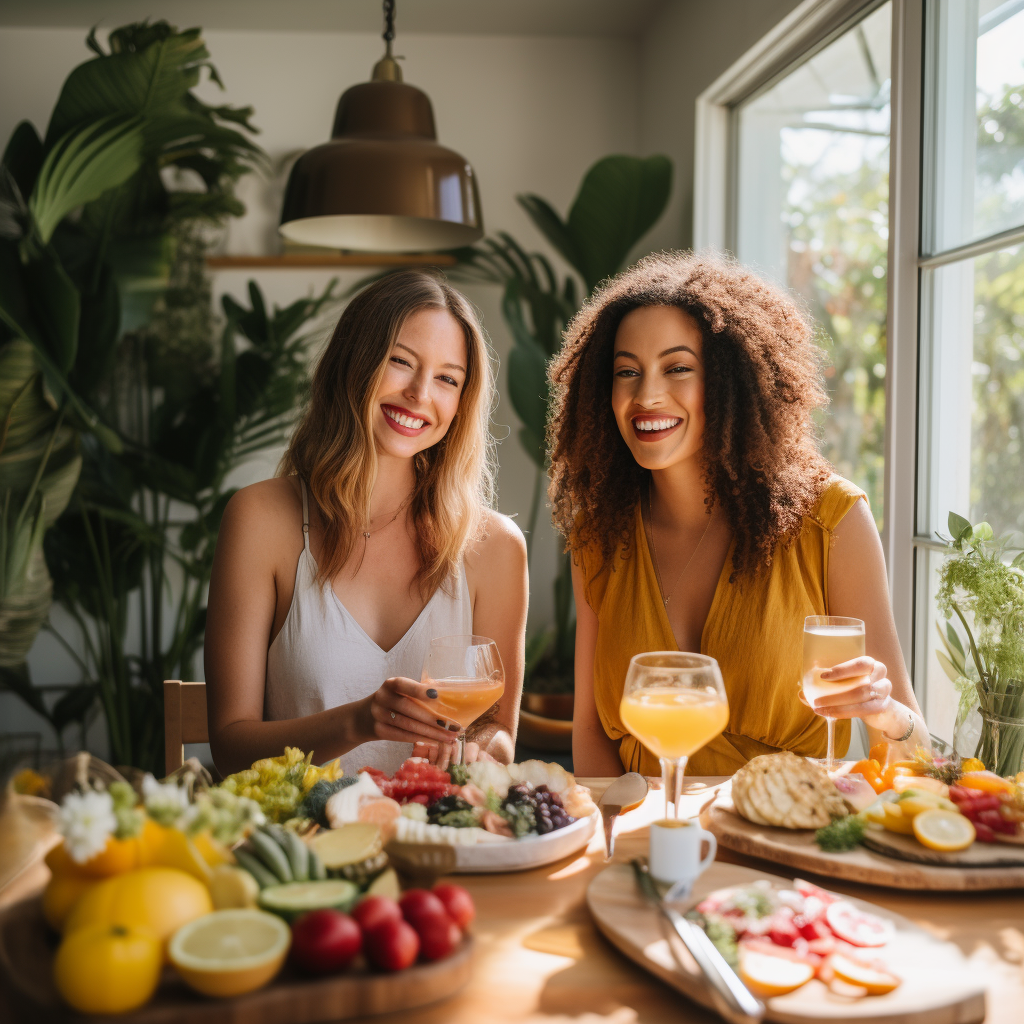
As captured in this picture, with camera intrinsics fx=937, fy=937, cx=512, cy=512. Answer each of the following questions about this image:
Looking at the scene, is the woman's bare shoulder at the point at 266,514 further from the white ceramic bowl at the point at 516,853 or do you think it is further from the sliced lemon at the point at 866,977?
the sliced lemon at the point at 866,977

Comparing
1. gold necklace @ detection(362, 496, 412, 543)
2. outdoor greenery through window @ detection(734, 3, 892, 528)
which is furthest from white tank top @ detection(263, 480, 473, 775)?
outdoor greenery through window @ detection(734, 3, 892, 528)

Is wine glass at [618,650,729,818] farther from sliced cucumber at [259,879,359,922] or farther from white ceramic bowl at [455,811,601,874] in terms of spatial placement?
sliced cucumber at [259,879,359,922]

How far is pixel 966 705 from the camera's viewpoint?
146cm

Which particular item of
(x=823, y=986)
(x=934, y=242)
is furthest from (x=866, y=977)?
(x=934, y=242)

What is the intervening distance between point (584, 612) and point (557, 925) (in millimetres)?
1034

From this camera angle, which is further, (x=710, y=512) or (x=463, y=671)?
(x=710, y=512)

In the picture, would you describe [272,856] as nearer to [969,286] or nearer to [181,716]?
[181,716]

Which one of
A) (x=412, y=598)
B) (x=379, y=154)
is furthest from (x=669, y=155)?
(x=412, y=598)

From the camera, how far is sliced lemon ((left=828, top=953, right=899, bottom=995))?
79 cm

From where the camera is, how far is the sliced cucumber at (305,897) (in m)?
0.80

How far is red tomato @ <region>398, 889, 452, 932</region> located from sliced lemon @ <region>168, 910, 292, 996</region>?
0.10 metres

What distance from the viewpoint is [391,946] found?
762 millimetres

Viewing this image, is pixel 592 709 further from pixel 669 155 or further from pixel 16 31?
pixel 16 31

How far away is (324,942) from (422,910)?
88 millimetres
